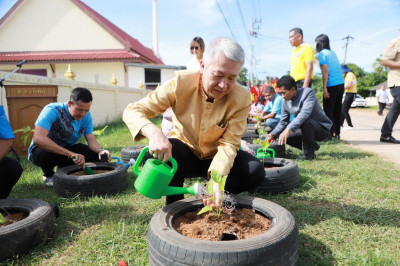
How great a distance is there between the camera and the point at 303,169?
3580mm

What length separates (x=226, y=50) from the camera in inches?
65.8

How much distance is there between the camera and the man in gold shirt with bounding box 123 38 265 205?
1713 mm

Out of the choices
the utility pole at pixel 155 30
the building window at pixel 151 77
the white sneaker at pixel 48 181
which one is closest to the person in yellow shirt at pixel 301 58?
the white sneaker at pixel 48 181

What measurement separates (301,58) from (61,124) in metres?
4.12

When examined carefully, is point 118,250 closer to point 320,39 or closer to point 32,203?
point 32,203

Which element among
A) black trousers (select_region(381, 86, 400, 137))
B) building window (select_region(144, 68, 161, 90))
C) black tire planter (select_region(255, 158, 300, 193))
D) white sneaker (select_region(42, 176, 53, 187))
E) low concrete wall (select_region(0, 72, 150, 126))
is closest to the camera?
black tire planter (select_region(255, 158, 300, 193))

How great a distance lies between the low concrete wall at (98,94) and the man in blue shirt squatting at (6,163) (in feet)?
9.01

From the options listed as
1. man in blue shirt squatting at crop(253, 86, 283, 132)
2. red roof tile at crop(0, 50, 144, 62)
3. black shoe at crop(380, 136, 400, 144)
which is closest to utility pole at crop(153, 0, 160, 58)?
red roof tile at crop(0, 50, 144, 62)

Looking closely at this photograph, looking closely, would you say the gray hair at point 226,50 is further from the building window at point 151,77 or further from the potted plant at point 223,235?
the building window at point 151,77

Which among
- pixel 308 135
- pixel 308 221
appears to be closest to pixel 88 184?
pixel 308 221

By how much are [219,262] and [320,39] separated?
5412 millimetres

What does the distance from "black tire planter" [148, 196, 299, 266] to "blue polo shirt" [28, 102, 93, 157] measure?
214 centimetres

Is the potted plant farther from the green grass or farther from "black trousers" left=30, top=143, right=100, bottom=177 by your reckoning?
"black trousers" left=30, top=143, right=100, bottom=177

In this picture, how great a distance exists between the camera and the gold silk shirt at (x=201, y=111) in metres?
1.94
